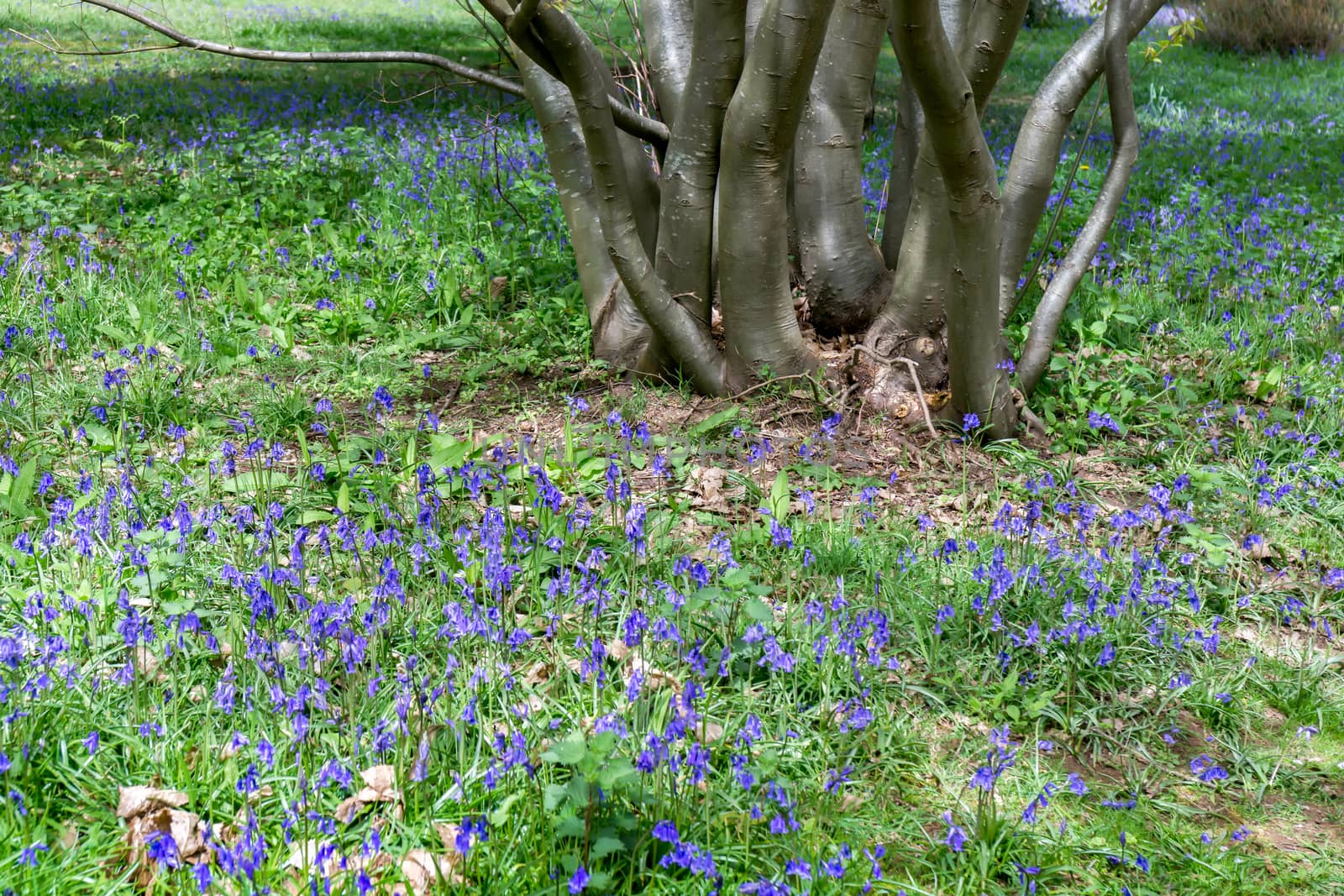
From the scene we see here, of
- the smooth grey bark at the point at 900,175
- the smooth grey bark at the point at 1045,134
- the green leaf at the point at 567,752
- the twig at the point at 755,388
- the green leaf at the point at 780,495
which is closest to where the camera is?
the green leaf at the point at 567,752

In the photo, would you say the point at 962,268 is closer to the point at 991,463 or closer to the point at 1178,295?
the point at 991,463

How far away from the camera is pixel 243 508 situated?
346cm

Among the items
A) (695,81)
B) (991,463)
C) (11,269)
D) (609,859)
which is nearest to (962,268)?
(991,463)

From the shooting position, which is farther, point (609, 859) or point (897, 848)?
point (897, 848)

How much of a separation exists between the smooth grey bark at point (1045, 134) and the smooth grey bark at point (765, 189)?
3.07ft

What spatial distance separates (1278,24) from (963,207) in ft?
57.8

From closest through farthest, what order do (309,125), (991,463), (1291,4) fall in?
1. (991,463)
2. (309,125)
3. (1291,4)

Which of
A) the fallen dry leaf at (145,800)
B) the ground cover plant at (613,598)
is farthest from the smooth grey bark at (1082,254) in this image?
the fallen dry leaf at (145,800)

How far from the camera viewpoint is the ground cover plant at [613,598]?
2.19 meters

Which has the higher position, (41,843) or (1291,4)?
(1291,4)

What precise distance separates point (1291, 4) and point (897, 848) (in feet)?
64.1

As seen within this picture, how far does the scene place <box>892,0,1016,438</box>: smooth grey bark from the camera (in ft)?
10.4

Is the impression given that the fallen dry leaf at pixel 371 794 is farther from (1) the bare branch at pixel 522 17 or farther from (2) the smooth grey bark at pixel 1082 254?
(2) the smooth grey bark at pixel 1082 254

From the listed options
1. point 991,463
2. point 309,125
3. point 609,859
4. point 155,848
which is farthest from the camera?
point 309,125
